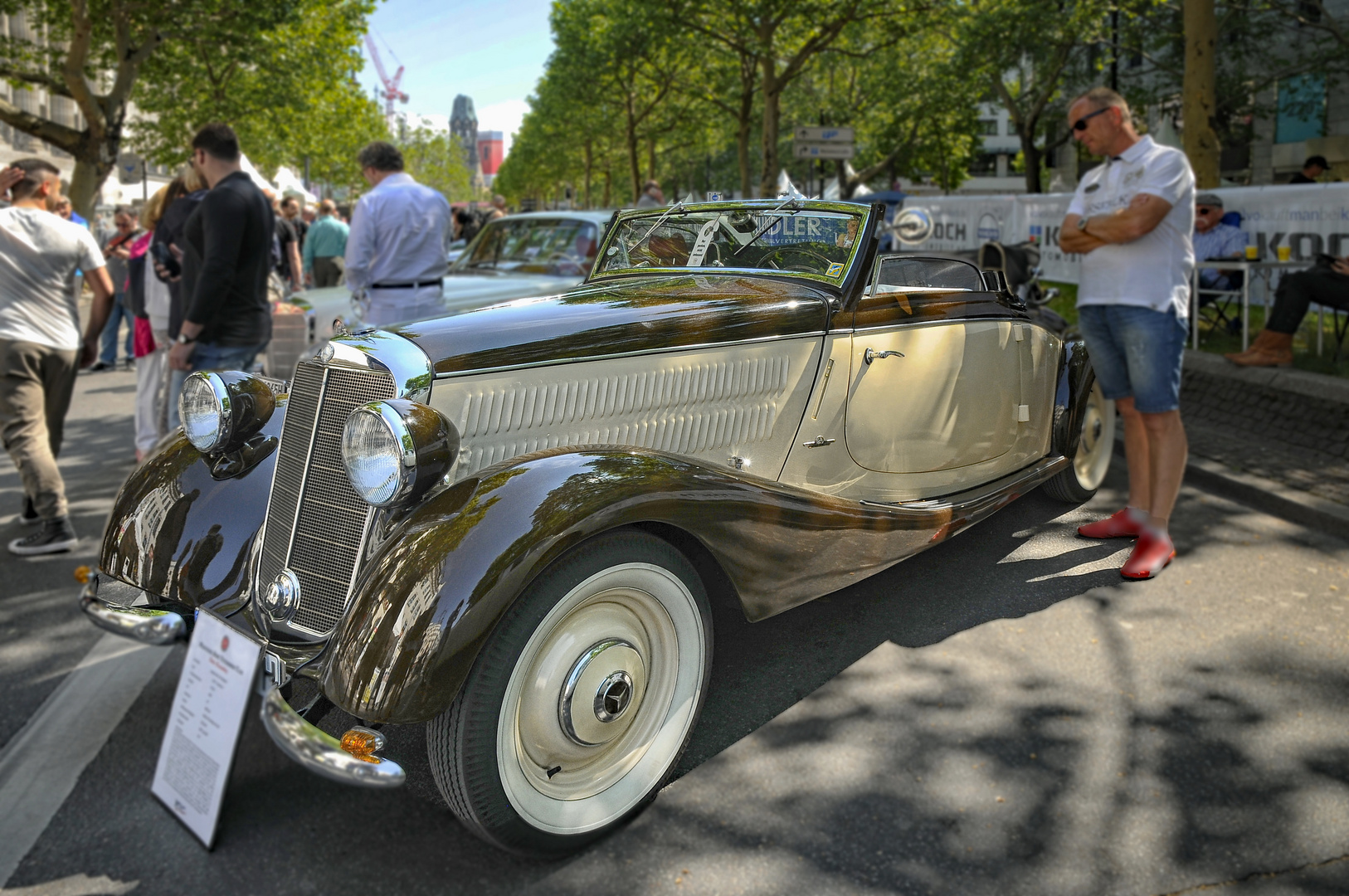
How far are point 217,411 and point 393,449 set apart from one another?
106 cm

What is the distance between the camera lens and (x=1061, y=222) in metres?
12.0

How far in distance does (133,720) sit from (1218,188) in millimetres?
10971

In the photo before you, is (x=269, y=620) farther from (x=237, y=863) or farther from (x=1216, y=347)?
(x=1216, y=347)

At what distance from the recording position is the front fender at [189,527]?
289 centimetres

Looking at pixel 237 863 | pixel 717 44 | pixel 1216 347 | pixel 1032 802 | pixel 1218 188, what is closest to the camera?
pixel 237 863

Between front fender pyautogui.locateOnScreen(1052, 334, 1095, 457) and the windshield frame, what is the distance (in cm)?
165

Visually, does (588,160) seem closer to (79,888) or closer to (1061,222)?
(1061,222)

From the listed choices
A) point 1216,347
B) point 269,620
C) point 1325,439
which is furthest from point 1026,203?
point 269,620

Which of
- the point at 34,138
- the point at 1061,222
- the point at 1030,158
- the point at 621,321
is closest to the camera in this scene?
the point at 621,321

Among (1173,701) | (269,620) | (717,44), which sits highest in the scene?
(717,44)

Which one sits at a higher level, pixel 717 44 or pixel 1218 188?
pixel 717 44

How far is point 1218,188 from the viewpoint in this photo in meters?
10.4

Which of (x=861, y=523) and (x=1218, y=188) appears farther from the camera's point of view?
(x=1218, y=188)

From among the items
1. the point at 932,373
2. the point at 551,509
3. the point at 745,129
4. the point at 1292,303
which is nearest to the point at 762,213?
the point at 932,373
